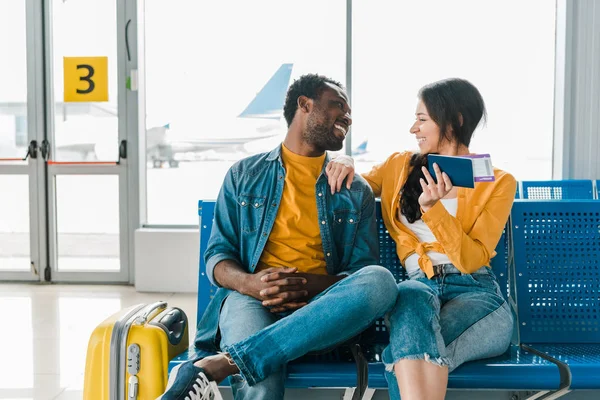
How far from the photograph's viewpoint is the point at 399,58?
569cm

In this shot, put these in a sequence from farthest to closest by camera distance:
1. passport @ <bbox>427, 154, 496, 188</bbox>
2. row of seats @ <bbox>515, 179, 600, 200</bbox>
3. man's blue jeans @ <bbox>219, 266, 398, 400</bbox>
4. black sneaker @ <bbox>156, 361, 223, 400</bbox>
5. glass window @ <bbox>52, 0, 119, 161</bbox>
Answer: glass window @ <bbox>52, 0, 119, 161</bbox> → row of seats @ <bbox>515, 179, 600, 200</bbox> → passport @ <bbox>427, 154, 496, 188</bbox> → man's blue jeans @ <bbox>219, 266, 398, 400</bbox> → black sneaker @ <bbox>156, 361, 223, 400</bbox>

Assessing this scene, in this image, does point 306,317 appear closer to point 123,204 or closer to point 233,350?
point 233,350

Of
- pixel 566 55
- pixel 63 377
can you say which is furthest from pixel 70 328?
pixel 566 55

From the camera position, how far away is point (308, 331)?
1.94 m

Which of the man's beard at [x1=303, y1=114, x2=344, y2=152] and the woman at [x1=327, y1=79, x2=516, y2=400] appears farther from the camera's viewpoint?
the man's beard at [x1=303, y1=114, x2=344, y2=152]

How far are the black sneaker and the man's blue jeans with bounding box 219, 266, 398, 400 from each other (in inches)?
3.8

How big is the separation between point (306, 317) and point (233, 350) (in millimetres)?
225

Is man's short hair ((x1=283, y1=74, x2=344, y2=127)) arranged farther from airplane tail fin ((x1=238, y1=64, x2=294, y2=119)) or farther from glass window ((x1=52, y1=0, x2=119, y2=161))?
glass window ((x1=52, y1=0, x2=119, y2=161))

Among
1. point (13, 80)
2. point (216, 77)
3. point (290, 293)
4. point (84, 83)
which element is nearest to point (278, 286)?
point (290, 293)

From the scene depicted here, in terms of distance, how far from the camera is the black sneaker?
1.81 metres

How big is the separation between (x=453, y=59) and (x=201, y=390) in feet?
14.6

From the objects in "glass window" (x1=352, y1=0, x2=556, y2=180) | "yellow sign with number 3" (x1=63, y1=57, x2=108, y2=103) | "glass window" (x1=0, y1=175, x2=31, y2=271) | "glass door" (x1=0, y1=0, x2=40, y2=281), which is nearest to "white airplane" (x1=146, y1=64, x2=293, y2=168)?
"yellow sign with number 3" (x1=63, y1=57, x2=108, y2=103)

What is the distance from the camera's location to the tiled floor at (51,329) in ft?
10.5

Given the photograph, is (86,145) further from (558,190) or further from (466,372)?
(466,372)
